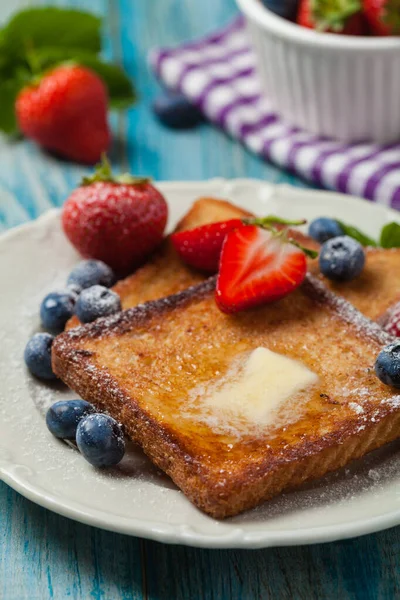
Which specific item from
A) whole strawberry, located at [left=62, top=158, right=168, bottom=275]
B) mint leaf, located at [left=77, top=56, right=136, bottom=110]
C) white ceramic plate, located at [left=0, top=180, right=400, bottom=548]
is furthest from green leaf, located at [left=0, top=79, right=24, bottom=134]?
white ceramic plate, located at [left=0, top=180, right=400, bottom=548]

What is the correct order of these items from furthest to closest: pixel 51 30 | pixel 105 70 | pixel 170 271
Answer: pixel 105 70 < pixel 51 30 < pixel 170 271

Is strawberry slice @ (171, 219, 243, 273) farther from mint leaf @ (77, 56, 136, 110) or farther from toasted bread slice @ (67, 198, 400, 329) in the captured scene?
mint leaf @ (77, 56, 136, 110)

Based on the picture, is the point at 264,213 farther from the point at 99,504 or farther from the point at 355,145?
the point at 99,504

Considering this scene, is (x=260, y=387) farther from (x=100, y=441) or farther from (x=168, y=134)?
(x=168, y=134)

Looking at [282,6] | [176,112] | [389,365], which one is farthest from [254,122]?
[389,365]

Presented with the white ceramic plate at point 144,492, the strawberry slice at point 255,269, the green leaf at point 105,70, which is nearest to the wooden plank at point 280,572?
the white ceramic plate at point 144,492

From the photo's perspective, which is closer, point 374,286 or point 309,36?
point 374,286

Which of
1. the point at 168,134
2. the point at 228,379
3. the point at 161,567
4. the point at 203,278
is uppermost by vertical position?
the point at 228,379

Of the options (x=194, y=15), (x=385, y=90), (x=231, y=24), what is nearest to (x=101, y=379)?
(x=385, y=90)
